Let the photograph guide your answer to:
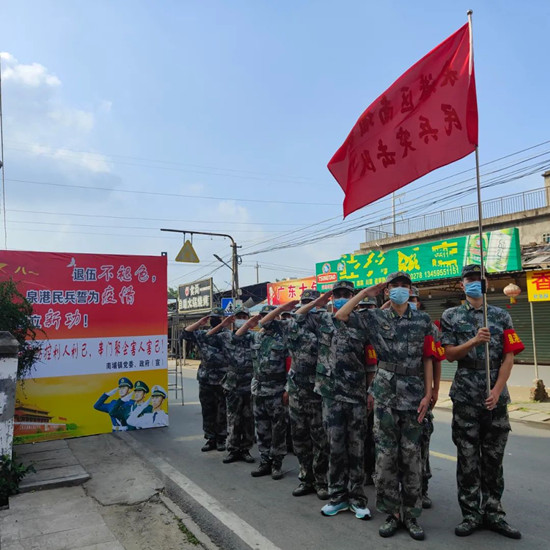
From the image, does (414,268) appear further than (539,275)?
Yes

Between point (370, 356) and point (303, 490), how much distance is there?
4.89 feet

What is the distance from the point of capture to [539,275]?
10.0 m

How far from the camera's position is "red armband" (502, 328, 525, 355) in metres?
3.59

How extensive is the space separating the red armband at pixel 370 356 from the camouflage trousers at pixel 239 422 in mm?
2326

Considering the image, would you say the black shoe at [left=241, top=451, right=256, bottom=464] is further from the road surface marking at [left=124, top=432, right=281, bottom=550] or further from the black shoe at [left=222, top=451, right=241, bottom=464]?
the road surface marking at [left=124, top=432, right=281, bottom=550]

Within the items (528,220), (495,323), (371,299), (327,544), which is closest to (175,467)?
(327,544)

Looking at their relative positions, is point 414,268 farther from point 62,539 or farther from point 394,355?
point 62,539

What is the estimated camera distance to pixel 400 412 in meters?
3.59

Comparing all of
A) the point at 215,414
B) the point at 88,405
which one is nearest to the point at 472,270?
the point at 215,414

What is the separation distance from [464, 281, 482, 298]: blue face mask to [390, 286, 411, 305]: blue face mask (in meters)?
0.49

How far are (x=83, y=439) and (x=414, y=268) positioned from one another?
9099 millimetres

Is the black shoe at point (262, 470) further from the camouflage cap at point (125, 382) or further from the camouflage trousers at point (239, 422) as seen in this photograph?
the camouflage cap at point (125, 382)

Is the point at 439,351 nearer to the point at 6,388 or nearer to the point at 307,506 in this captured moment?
the point at 307,506

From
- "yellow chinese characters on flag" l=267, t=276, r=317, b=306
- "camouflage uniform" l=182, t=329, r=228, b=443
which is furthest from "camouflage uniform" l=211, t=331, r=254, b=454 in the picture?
"yellow chinese characters on flag" l=267, t=276, r=317, b=306
